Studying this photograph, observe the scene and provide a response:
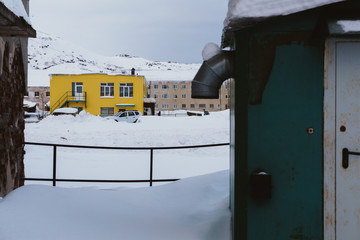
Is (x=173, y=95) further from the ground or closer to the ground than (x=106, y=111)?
further from the ground

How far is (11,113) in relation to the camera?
6629 mm

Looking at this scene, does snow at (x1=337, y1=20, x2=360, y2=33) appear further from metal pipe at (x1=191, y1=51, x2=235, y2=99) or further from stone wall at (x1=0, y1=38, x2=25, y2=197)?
stone wall at (x1=0, y1=38, x2=25, y2=197)

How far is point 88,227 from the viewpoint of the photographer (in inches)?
198

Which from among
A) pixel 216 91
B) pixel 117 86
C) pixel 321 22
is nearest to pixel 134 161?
pixel 216 91

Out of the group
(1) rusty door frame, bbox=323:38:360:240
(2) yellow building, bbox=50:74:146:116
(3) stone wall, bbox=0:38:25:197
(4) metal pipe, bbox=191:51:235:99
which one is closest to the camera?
(1) rusty door frame, bbox=323:38:360:240

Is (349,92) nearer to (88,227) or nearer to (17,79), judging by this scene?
(88,227)

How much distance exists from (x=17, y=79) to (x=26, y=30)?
2.10m

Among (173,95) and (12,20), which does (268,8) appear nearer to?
(12,20)

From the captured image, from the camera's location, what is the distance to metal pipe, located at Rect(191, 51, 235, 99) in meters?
4.14

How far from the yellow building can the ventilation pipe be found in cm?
3668

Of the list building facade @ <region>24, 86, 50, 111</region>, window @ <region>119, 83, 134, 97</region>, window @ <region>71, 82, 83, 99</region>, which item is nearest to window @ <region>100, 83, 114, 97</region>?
window @ <region>119, 83, 134, 97</region>

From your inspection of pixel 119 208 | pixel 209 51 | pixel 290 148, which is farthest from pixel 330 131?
pixel 119 208

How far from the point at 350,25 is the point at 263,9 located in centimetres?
96

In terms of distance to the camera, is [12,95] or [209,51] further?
[12,95]
